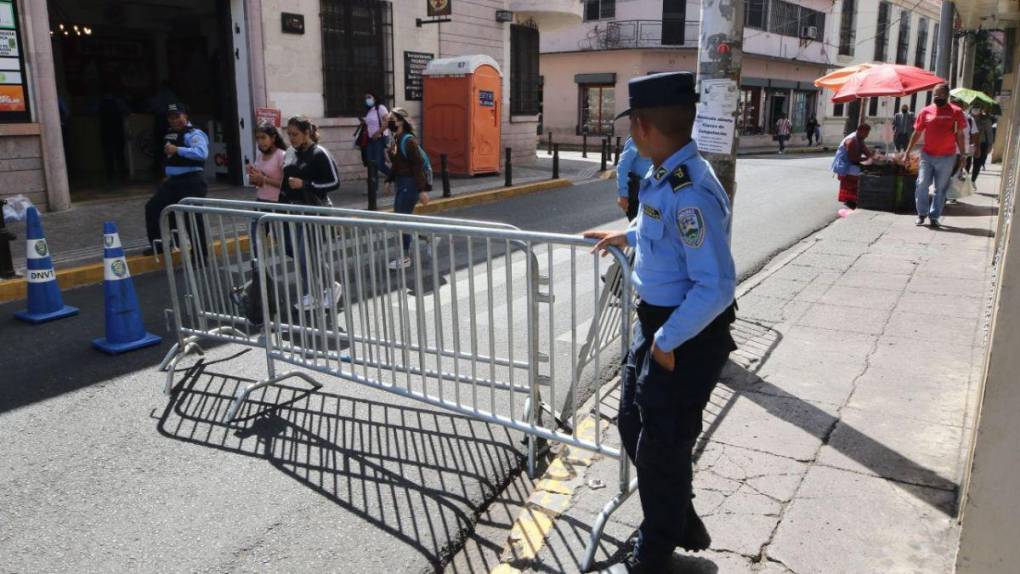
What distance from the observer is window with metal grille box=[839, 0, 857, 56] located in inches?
1810

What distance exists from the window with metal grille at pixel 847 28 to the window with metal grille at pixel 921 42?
33.1ft

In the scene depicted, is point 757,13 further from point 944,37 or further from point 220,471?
point 220,471

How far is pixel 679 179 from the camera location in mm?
2664

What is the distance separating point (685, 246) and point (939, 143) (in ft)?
31.8

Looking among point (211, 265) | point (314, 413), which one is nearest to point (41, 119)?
point (211, 265)

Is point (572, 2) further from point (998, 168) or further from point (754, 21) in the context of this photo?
point (754, 21)

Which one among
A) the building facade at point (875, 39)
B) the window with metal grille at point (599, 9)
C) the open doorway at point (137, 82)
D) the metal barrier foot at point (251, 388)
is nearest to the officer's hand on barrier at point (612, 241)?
the metal barrier foot at point (251, 388)

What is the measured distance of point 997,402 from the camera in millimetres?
2562

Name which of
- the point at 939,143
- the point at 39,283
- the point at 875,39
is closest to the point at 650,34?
the point at 875,39

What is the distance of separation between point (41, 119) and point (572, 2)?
14.3m

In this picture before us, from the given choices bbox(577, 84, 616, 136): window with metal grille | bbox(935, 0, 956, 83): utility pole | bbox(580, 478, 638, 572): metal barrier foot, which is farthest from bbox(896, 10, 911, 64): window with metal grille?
bbox(580, 478, 638, 572): metal barrier foot

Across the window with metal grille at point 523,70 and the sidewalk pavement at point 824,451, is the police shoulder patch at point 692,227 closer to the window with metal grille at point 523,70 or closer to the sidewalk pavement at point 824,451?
the sidewalk pavement at point 824,451

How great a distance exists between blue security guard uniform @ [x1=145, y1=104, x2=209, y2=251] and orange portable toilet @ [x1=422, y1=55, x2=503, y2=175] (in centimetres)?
905

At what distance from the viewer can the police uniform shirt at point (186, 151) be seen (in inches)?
327
